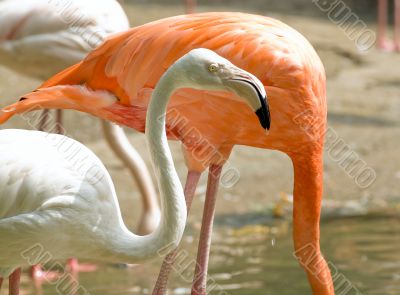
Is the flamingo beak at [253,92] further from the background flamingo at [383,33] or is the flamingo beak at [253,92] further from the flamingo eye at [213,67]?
the background flamingo at [383,33]

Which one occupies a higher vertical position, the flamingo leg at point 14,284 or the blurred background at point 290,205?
the flamingo leg at point 14,284

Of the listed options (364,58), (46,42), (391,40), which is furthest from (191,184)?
(391,40)

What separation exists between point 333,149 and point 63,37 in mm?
2314

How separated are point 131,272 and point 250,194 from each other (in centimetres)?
155

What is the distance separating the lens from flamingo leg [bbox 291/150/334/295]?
432cm

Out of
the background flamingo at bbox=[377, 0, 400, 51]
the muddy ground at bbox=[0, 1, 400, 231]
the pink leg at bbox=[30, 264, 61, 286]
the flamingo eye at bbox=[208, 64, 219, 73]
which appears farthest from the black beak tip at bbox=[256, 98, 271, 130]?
the background flamingo at bbox=[377, 0, 400, 51]

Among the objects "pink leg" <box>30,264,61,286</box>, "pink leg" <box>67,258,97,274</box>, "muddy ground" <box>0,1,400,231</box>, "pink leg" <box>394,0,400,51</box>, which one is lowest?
"pink leg" <box>394,0,400,51</box>

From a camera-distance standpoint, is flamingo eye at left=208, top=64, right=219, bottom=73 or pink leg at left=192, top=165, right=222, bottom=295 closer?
flamingo eye at left=208, top=64, right=219, bottom=73

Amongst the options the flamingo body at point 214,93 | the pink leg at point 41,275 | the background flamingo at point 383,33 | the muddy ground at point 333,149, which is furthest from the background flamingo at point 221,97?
the background flamingo at point 383,33

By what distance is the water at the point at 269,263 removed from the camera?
17.7 ft

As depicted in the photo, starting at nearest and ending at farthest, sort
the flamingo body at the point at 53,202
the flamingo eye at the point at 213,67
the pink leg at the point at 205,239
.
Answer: the flamingo eye at the point at 213,67 < the flamingo body at the point at 53,202 < the pink leg at the point at 205,239

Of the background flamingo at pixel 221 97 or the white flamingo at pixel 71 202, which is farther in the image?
the background flamingo at pixel 221 97

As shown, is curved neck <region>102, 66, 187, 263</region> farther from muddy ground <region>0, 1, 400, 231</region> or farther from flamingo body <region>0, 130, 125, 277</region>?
muddy ground <region>0, 1, 400, 231</region>

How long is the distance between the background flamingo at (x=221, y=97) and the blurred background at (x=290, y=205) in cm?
100
